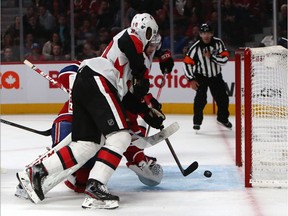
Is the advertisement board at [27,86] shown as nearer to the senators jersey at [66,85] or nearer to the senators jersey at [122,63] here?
the senators jersey at [66,85]

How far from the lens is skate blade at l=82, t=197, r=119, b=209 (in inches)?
143

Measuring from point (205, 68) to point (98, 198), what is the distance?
Result: 352 centimetres

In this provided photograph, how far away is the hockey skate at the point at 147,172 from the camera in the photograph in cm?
416

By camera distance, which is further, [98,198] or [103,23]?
[103,23]

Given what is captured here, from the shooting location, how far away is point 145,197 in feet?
12.9

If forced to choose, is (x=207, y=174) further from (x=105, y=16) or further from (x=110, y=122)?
(x=105, y=16)

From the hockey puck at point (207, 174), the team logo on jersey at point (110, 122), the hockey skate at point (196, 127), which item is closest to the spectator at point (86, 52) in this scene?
the hockey skate at point (196, 127)

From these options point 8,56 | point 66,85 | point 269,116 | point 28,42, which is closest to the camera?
point 66,85

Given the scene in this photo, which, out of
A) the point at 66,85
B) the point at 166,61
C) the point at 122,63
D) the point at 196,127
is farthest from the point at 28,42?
the point at 122,63

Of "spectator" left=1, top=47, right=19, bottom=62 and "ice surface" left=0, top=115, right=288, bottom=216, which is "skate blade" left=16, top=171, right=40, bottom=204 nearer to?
"ice surface" left=0, top=115, right=288, bottom=216

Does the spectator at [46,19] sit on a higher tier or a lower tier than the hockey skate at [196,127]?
higher

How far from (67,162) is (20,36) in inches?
238

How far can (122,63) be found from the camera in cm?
382

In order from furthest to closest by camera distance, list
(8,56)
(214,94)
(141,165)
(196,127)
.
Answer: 1. (8,56)
2. (214,94)
3. (196,127)
4. (141,165)
